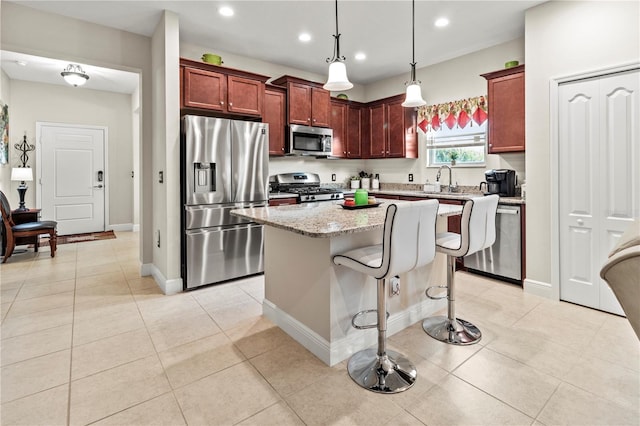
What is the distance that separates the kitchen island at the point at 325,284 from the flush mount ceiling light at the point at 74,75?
15.0 ft

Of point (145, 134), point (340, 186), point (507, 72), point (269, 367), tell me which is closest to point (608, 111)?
point (507, 72)

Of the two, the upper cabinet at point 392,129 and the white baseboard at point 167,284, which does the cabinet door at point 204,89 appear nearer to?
the white baseboard at point 167,284

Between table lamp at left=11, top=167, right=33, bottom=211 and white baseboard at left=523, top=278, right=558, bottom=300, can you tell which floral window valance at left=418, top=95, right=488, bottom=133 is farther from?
table lamp at left=11, top=167, right=33, bottom=211

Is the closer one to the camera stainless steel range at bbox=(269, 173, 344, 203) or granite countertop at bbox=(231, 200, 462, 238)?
granite countertop at bbox=(231, 200, 462, 238)

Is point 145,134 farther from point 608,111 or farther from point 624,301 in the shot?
point 608,111

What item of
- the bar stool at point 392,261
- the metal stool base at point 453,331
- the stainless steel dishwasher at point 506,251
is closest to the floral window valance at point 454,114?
the stainless steel dishwasher at point 506,251

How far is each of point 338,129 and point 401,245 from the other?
395 cm

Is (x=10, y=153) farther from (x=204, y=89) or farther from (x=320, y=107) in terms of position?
(x=320, y=107)

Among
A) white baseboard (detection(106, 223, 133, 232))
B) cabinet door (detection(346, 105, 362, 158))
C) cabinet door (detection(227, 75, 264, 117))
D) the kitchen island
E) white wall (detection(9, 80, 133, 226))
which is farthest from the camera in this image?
white baseboard (detection(106, 223, 133, 232))

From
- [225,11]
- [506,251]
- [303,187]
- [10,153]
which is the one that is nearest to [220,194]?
[303,187]

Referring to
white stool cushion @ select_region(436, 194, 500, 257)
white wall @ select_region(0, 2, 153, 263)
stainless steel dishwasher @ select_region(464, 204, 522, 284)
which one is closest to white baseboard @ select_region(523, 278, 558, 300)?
stainless steel dishwasher @ select_region(464, 204, 522, 284)

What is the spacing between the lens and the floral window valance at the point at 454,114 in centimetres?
437

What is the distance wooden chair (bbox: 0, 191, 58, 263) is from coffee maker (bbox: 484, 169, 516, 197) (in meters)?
5.88

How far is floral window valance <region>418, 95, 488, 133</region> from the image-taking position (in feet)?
14.3
